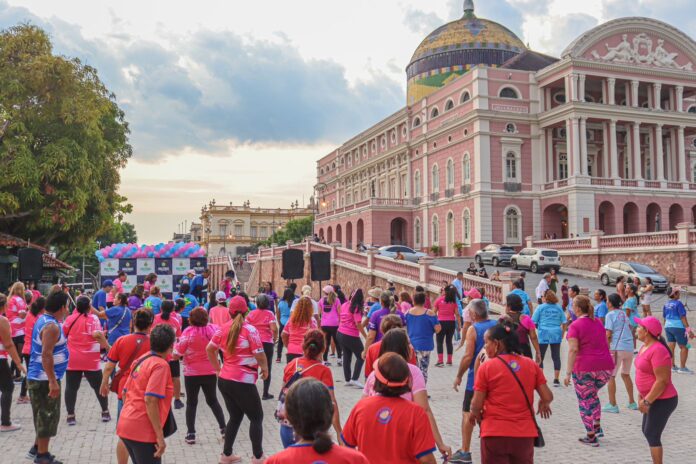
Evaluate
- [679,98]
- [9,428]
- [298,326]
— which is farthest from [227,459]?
[679,98]

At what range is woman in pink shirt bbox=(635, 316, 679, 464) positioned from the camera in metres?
5.89

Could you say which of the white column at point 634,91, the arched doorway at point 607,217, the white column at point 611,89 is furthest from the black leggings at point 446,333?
the white column at point 634,91

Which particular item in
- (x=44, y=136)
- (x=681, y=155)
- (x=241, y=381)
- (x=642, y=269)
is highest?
(x=681, y=155)

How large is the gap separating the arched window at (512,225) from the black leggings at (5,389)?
37498 millimetres

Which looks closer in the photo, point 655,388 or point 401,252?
point 655,388

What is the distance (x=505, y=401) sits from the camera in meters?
4.88

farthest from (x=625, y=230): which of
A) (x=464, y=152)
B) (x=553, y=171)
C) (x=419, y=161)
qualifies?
Result: (x=419, y=161)

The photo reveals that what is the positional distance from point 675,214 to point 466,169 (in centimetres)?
1448

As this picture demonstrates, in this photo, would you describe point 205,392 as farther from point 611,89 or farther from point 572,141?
point 611,89

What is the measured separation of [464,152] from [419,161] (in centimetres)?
732

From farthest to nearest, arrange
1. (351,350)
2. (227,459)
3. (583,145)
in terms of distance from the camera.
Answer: (583,145) < (351,350) < (227,459)

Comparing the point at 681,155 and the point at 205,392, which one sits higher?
the point at 681,155

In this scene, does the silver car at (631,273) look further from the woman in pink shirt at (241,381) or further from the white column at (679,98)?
the white column at (679,98)

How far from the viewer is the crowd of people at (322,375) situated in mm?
3812
